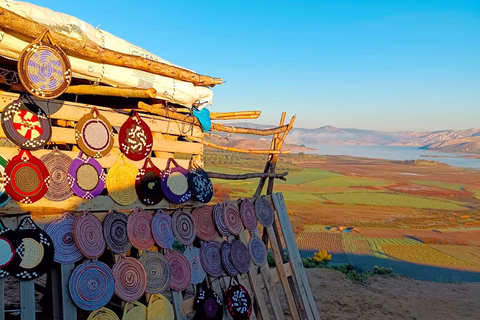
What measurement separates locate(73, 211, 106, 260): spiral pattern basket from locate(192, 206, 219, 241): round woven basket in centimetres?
107

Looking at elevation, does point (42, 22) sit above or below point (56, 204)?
above

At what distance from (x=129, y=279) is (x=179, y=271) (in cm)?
53

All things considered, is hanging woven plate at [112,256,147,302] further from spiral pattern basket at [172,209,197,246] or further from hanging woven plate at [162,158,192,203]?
hanging woven plate at [162,158,192,203]

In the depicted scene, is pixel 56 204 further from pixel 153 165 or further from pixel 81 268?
pixel 153 165

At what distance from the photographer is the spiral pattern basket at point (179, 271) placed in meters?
3.57

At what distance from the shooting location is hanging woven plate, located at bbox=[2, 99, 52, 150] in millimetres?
2684

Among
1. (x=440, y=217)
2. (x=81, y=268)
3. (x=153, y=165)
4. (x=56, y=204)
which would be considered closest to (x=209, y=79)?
(x=153, y=165)

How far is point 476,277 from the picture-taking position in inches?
507

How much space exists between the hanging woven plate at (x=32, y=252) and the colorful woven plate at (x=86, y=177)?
0.42 metres

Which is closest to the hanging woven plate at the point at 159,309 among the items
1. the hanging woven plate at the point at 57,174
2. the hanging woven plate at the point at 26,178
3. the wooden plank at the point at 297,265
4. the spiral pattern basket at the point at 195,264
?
the spiral pattern basket at the point at 195,264

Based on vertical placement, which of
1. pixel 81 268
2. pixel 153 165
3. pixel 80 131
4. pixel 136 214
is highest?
pixel 80 131

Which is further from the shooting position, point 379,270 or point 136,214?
point 379,270

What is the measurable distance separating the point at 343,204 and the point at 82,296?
30.7 m

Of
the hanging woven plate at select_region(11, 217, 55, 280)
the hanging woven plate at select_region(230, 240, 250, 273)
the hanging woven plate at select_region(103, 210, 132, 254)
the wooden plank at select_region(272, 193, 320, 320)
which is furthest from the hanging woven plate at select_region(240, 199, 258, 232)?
the hanging woven plate at select_region(11, 217, 55, 280)
